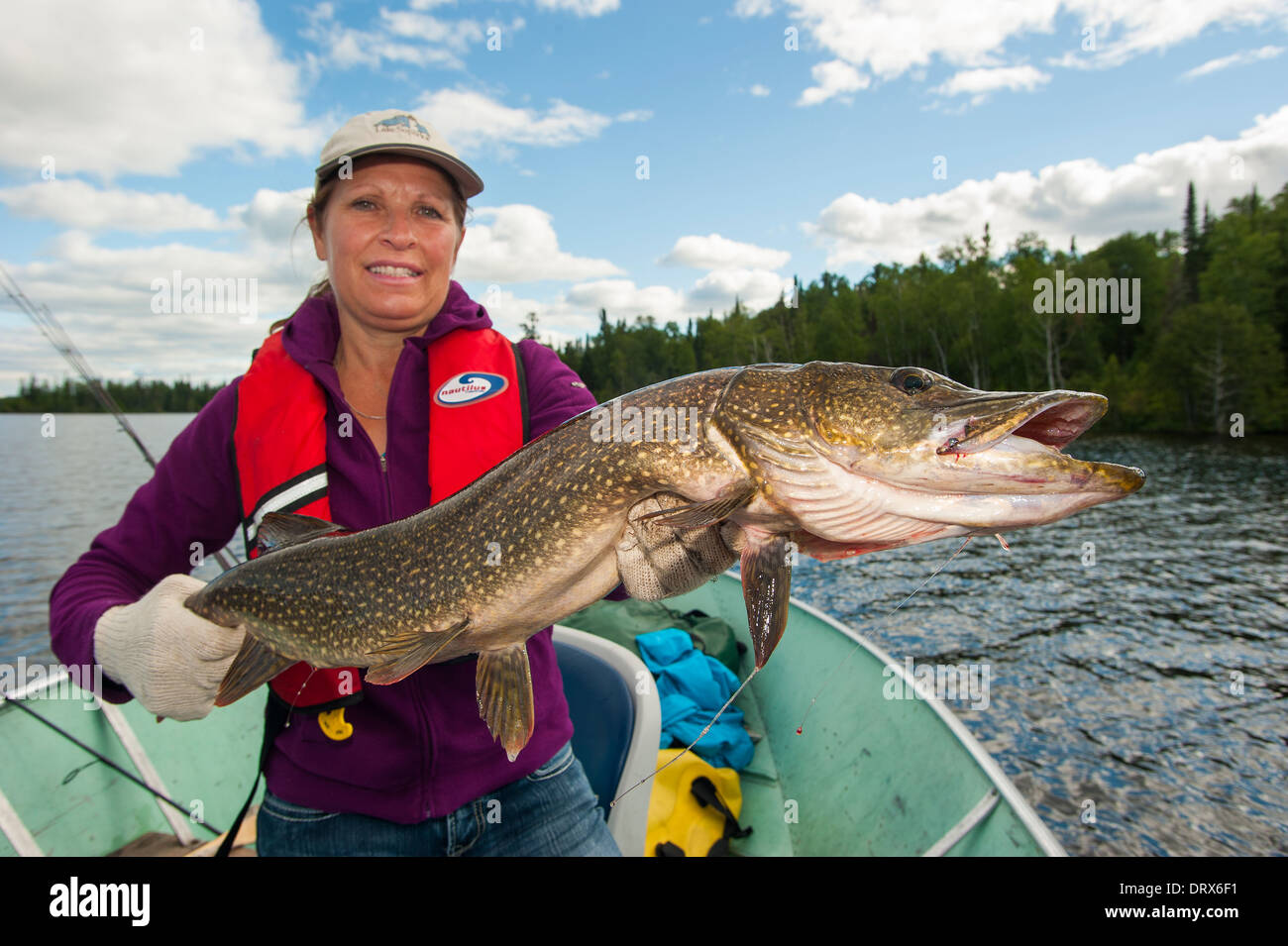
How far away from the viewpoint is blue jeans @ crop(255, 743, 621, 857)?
95.1 inches

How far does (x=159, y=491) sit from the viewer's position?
2.59m

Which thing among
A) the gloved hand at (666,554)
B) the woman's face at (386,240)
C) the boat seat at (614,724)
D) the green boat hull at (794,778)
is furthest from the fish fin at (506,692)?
the green boat hull at (794,778)

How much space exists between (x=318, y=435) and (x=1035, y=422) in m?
2.42

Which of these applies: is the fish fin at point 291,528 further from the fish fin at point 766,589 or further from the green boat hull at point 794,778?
the green boat hull at point 794,778

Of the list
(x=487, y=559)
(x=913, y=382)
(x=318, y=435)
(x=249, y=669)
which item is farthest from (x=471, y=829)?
(x=913, y=382)

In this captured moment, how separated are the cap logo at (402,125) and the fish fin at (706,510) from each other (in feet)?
5.97

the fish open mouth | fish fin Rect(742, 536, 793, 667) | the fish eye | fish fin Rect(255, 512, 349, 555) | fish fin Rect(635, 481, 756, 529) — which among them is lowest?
fish fin Rect(742, 536, 793, 667)

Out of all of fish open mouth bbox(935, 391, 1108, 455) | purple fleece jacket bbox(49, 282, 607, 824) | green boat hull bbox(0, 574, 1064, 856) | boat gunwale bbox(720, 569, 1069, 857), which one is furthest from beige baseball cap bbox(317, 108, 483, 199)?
green boat hull bbox(0, 574, 1064, 856)

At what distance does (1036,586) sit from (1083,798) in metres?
6.81

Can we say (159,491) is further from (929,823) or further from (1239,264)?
(1239,264)

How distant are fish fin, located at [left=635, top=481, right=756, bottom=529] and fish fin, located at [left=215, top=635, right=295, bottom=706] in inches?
57.7

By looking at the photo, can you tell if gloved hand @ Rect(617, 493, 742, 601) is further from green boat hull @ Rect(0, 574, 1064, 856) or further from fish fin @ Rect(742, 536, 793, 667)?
green boat hull @ Rect(0, 574, 1064, 856)

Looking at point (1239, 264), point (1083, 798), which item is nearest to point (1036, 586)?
point (1083, 798)

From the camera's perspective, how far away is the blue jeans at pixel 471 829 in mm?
2416
